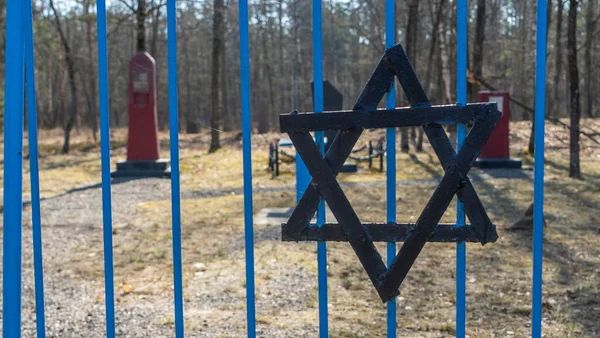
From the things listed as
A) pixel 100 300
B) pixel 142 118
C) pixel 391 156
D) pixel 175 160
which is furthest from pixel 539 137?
pixel 142 118

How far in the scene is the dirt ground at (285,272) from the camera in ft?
14.0

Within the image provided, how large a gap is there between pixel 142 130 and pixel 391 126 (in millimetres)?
13164

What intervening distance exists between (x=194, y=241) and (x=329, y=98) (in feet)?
8.19

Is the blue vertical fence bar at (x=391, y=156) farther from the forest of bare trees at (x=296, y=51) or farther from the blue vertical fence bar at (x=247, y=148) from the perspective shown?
the forest of bare trees at (x=296, y=51)

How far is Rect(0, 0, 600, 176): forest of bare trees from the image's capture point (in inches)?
713

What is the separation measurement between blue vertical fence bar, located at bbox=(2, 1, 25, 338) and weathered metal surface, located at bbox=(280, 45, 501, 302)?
3.30ft

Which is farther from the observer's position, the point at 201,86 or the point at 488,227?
the point at 201,86

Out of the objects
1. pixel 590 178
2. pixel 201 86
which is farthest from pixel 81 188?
pixel 201 86

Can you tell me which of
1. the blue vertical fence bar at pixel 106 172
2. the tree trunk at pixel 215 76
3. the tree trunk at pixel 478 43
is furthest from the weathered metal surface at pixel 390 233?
the tree trunk at pixel 215 76

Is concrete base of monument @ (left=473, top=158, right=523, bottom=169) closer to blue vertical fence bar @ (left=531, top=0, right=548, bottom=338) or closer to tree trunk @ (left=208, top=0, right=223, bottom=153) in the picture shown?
tree trunk @ (left=208, top=0, right=223, bottom=153)

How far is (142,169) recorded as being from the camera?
14.4 m

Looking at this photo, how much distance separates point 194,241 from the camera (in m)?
7.23

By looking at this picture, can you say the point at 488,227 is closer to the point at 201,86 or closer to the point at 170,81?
the point at 170,81

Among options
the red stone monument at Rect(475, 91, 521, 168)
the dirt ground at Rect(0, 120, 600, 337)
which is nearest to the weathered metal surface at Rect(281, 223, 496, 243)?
the dirt ground at Rect(0, 120, 600, 337)
